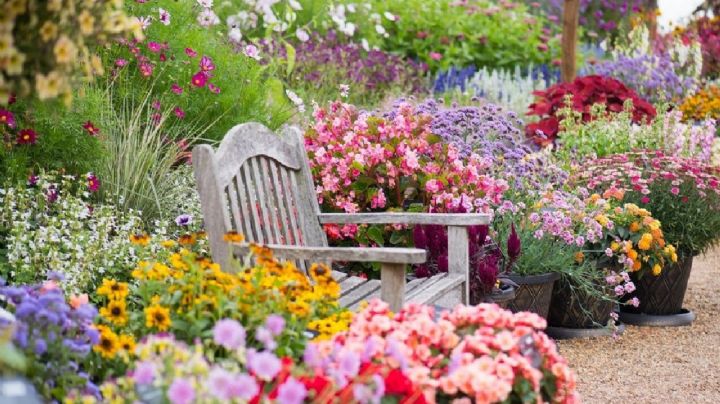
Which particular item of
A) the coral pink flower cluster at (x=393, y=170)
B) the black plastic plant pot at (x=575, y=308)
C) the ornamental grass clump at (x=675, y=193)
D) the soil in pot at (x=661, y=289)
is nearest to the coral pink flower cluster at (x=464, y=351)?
the coral pink flower cluster at (x=393, y=170)

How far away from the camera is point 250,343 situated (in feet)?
9.61

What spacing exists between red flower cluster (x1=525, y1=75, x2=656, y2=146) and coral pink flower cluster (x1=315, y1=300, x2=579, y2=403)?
16.8ft

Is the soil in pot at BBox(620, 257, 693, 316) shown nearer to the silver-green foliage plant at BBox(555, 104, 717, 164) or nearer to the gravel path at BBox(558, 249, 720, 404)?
the gravel path at BBox(558, 249, 720, 404)

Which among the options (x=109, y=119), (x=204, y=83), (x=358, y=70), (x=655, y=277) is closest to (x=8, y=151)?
(x=109, y=119)

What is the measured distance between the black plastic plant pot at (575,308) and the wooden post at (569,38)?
5017mm

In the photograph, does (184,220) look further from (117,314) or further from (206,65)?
(117,314)

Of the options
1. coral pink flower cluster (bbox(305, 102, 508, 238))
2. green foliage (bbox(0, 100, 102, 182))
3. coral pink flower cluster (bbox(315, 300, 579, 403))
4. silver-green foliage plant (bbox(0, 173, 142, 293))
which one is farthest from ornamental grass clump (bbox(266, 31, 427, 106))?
coral pink flower cluster (bbox(315, 300, 579, 403))

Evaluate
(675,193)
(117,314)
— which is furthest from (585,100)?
(117,314)

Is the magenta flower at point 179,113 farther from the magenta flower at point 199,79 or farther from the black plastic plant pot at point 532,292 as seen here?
the black plastic plant pot at point 532,292

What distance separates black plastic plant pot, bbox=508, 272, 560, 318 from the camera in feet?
16.3

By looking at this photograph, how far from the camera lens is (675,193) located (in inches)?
225

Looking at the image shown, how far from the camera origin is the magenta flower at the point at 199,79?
5.25 meters

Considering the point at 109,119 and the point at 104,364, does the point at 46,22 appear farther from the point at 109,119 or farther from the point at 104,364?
the point at 109,119

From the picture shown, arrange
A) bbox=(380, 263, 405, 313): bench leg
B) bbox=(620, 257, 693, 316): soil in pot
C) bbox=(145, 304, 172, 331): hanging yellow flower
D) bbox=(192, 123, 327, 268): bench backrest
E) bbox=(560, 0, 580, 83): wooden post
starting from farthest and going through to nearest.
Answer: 1. bbox=(560, 0, 580, 83): wooden post
2. bbox=(620, 257, 693, 316): soil in pot
3. bbox=(192, 123, 327, 268): bench backrest
4. bbox=(380, 263, 405, 313): bench leg
5. bbox=(145, 304, 172, 331): hanging yellow flower
